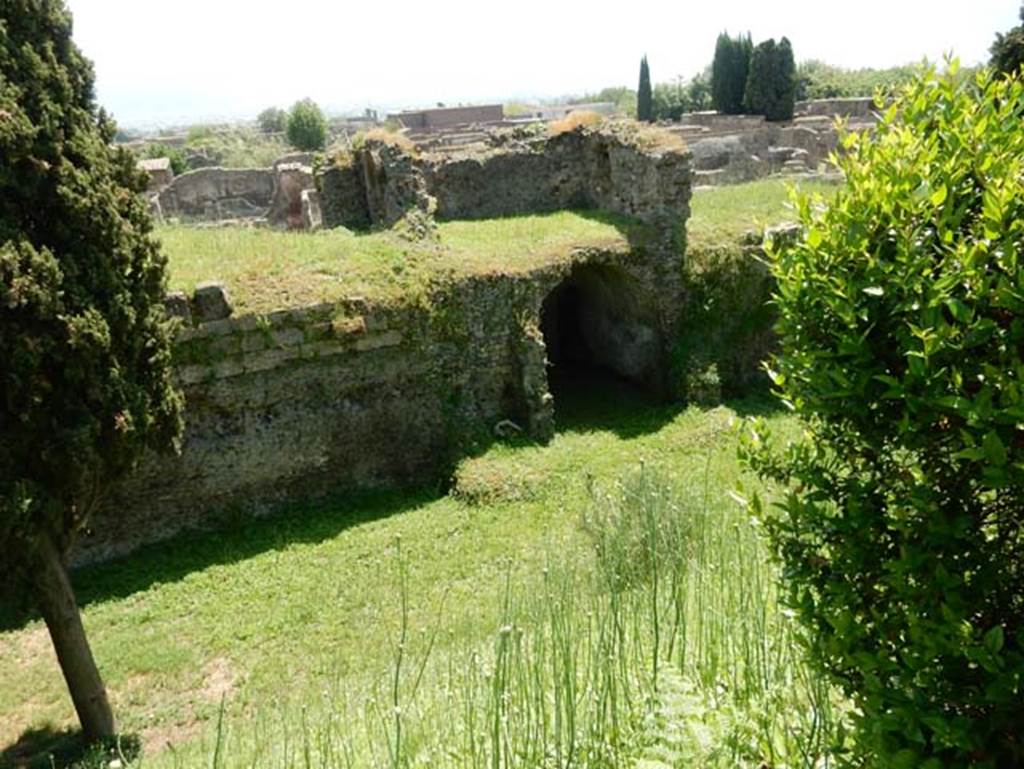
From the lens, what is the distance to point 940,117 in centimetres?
312

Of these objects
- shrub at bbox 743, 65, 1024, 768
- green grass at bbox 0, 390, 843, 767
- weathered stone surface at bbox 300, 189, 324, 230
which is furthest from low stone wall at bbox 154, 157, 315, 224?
shrub at bbox 743, 65, 1024, 768

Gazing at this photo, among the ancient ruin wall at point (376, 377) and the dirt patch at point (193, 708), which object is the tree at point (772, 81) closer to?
the ancient ruin wall at point (376, 377)

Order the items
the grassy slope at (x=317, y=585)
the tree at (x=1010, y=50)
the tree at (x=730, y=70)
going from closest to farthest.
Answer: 1. the grassy slope at (x=317, y=585)
2. the tree at (x=1010, y=50)
3. the tree at (x=730, y=70)

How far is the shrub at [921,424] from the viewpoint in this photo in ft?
8.57

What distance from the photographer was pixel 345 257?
44.3ft

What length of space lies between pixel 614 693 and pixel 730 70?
57639 millimetres

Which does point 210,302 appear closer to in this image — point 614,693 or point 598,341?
point 614,693

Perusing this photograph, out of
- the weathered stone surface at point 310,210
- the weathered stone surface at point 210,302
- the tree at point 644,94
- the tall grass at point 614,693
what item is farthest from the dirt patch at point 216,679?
the tree at point 644,94

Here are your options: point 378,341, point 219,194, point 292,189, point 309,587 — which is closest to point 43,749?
point 309,587

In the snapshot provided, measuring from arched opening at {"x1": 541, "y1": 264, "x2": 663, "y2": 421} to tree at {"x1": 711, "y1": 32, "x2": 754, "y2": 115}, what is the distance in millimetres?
40892

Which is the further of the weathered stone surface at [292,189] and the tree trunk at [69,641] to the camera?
the weathered stone surface at [292,189]

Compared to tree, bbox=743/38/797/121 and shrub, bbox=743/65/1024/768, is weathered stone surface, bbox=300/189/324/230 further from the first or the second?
tree, bbox=743/38/797/121

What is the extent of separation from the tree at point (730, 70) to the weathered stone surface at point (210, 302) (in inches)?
1952

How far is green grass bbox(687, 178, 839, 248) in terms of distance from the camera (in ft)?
54.7
